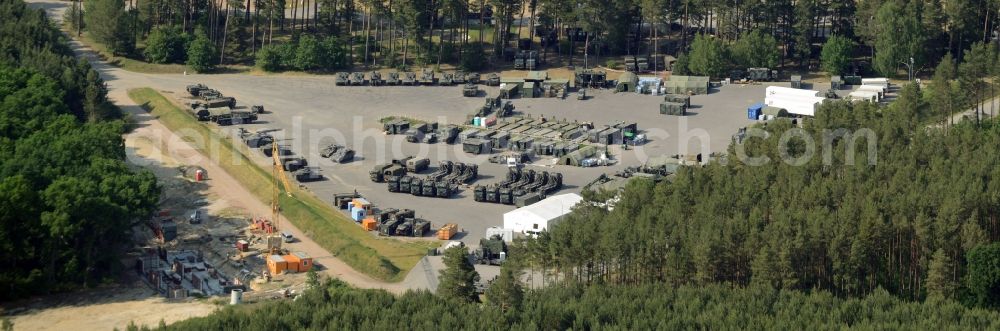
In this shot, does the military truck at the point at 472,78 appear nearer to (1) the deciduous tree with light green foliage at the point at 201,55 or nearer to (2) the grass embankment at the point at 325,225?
(1) the deciduous tree with light green foliage at the point at 201,55

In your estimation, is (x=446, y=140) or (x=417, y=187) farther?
(x=446, y=140)

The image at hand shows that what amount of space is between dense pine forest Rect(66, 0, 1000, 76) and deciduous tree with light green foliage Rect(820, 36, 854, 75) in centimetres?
10

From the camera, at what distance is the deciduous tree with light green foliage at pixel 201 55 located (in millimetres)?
129125

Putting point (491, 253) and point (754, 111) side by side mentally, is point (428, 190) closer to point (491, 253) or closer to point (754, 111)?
point (491, 253)

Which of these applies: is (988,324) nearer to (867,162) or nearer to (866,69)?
(867,162)

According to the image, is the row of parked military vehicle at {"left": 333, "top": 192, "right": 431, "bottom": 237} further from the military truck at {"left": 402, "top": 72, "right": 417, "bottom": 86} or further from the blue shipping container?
the military truck at {"left": 402, "top": 72, "right": 417, "bottom": 86}

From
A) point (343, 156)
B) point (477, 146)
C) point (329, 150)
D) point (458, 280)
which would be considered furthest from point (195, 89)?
point (458, 280)

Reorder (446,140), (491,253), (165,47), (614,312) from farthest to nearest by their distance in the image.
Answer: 1. (165,47)
2. (446,140)
3. (491,253)
4. (614,312)

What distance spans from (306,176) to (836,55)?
4359 cm

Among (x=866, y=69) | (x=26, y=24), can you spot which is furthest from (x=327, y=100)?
(x=866, y=69)

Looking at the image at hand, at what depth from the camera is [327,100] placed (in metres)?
121

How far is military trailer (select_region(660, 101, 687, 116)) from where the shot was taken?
115 meters

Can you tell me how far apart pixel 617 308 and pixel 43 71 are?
2283 inches

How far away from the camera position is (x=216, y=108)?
117 meters
